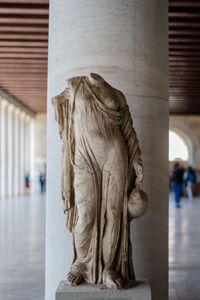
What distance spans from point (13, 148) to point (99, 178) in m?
26.8

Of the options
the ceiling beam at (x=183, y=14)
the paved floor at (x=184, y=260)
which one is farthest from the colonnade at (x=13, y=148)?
the ceiling beam at (x=183, y=14)

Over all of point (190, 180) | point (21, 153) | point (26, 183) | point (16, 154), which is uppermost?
point (21, 153)

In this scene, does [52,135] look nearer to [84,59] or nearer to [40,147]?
[84,59]

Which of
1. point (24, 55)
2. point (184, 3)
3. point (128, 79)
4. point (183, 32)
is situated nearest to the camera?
point (128, 79)

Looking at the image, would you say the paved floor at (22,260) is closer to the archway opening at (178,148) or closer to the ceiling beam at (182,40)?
the ceiling beam at (182,40)

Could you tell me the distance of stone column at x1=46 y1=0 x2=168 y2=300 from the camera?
539cm

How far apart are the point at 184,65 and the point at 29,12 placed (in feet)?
19.9

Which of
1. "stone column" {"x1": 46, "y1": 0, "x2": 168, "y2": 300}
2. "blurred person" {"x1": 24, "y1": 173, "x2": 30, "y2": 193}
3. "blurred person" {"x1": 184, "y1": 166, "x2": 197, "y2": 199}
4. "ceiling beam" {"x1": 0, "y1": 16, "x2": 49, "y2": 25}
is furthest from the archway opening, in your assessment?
"stone column" {"x1": 46, "y1": 0, "x2": 168, "y2": 300}

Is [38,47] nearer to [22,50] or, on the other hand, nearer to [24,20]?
[22,50]

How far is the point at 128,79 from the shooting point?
17.7 ft

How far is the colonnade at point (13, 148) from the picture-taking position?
27.7m

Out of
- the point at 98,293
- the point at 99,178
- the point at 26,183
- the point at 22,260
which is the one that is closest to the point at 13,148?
the point at 26,183

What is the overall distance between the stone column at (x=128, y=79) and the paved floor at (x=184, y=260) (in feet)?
2.86

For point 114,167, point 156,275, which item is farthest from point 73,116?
point 156,275
